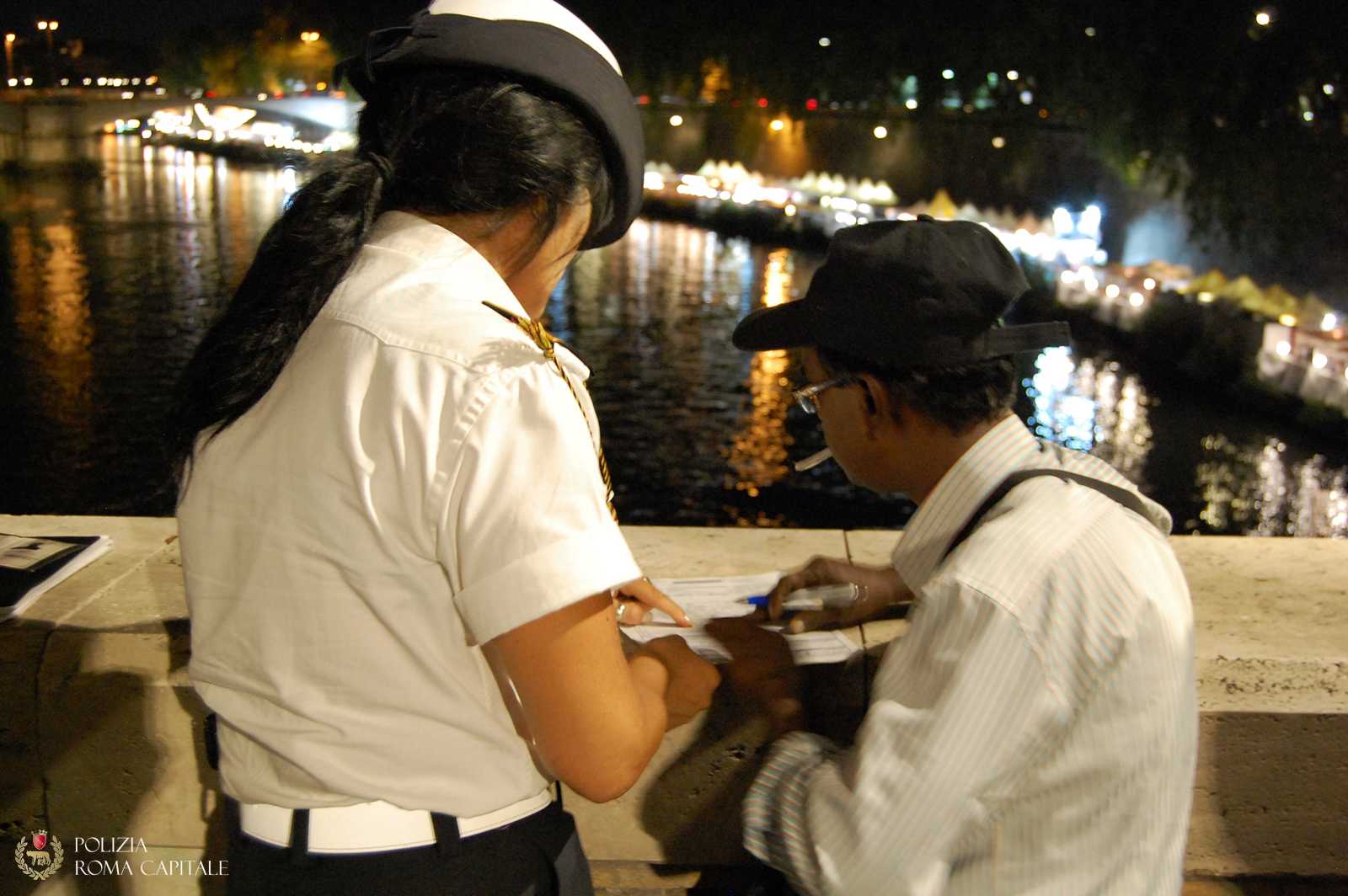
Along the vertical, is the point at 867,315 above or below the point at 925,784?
above

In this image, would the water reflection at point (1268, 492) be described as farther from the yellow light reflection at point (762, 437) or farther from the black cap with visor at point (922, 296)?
the black cap with visor at point (922, 296)

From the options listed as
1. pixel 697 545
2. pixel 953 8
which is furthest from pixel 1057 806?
pixel 953 8

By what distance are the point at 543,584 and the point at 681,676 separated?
12.5 inches

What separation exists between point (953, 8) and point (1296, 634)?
3505cm

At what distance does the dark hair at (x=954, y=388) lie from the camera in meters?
1.19

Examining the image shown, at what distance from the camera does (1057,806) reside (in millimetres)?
1067

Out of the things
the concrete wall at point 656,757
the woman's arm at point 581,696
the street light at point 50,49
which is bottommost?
the concrete wall at point 656,757

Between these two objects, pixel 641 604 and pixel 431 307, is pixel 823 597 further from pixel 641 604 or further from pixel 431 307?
pixel 431 307

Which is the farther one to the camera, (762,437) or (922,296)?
(762,437)

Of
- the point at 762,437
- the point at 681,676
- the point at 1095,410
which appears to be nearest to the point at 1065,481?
the point at 681,676

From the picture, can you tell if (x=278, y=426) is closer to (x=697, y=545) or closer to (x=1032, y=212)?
(x=697, y=545)

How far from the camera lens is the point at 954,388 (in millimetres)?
1198

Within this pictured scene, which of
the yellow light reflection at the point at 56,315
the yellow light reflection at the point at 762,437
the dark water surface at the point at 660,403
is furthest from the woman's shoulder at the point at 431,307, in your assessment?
the yellow light reflection at the point at 56,315

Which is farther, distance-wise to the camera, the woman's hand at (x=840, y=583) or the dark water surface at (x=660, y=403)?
the dark water surface at (x=660, y=403)
